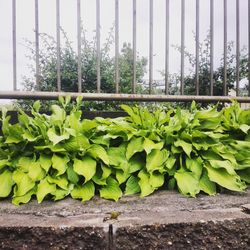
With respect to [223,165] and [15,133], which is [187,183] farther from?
[15,133]

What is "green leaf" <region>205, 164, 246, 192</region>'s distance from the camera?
185 centimetres

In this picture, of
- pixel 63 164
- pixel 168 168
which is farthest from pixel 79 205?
pixel 168 168

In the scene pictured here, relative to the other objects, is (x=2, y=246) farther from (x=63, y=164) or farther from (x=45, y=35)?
(x=45, y=35)

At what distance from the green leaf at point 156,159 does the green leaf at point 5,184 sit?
2.32 ft

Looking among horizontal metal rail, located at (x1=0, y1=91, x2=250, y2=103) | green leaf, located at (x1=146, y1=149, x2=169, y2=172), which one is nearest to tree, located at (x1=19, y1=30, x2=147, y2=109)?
horizontal metal rail, located at (x1=0, y1=91, x2=250, y2=103)

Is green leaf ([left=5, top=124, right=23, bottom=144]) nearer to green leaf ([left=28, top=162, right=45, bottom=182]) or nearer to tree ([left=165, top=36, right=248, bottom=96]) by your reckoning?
green leaf ([left=28, top=162, right=45, bottom=182])

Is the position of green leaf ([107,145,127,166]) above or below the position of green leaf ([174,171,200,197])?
above

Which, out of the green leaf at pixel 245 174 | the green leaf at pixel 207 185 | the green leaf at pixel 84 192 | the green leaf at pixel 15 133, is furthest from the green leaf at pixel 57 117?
the green leaf at pixel 245 174

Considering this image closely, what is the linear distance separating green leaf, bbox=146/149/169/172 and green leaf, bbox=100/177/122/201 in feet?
0.62

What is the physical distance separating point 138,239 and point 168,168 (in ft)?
1.90

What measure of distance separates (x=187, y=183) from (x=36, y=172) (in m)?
0.76

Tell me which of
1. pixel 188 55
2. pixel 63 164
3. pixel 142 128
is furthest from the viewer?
pixel 188 55

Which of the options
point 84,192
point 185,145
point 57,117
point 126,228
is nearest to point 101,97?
point 57,117

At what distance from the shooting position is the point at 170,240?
144 centimetres
